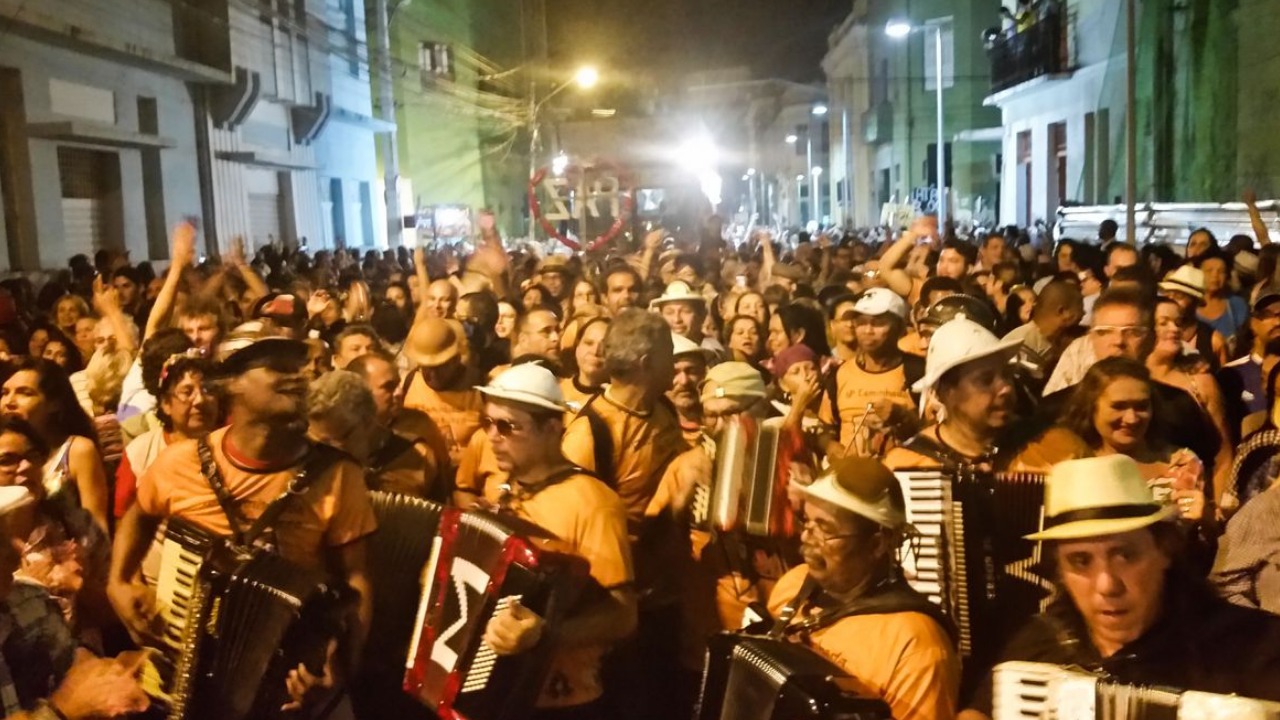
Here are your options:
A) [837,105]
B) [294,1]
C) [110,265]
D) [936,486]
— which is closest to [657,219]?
[294,1]

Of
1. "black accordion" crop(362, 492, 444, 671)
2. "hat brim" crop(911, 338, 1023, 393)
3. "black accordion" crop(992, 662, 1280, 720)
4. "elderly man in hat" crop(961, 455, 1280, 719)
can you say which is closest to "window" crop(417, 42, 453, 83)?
"hat brim" crop(911, 338, 1023, 393)

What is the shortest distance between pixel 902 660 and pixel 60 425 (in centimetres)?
365

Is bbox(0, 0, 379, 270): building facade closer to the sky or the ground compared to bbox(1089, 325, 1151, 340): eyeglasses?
closer to the sky

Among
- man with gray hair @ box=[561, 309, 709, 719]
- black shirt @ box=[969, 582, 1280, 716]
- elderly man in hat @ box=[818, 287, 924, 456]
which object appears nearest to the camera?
black shirt @ box=[969, 582, 1280, 716]

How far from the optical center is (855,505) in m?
3.23

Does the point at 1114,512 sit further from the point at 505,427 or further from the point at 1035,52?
the point at 1035,52

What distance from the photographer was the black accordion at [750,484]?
4141 mm

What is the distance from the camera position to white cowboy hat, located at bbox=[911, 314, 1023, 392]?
4438 millimetres

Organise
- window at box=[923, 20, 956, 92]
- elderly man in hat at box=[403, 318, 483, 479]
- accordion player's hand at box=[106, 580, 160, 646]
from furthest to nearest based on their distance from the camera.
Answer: window at box=[923, 20, 956, 92], elderly man in hat at box=[403, 318, 483, 479], accordion player's hand at box=[106, 580, 160, 646]

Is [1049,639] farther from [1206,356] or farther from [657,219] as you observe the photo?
[657,219]

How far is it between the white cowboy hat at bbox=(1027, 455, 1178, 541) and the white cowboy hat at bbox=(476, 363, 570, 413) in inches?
67.7

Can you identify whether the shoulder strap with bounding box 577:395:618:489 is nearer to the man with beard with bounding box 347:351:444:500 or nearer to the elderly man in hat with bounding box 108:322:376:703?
the man with beard with bounding box 347:351:444:500

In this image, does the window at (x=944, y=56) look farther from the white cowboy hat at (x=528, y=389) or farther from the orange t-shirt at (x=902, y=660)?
the orange t-shirt at (x=902, y=660)

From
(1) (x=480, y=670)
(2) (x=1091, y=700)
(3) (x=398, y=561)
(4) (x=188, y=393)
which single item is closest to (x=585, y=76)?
(4) (x=188, y=393)
